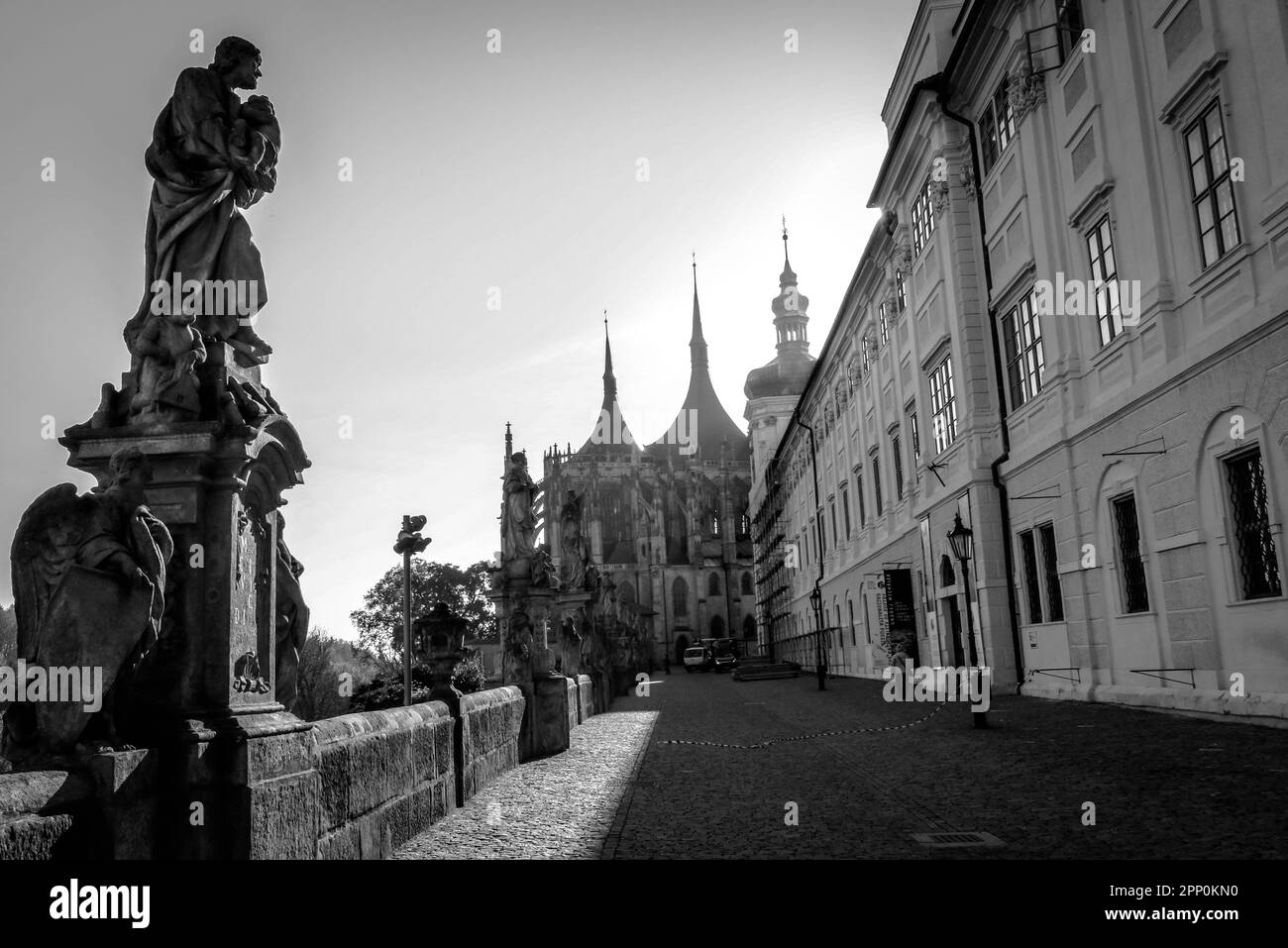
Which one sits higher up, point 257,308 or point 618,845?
point 257,308

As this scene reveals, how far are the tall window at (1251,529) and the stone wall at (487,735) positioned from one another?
8362 millimetres

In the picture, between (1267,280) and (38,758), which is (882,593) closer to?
(1267,280)

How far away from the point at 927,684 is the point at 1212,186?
45.2 feet

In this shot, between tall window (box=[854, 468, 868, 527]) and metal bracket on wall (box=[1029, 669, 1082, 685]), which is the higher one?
tall window (box=[854, 468, 868, 527])

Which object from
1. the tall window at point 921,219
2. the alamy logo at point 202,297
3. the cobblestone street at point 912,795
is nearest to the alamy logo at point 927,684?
the cobblestone street at point 912,795

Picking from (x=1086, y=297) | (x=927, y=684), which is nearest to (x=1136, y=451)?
(x=1086, y=297)

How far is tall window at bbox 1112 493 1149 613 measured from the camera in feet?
45.9

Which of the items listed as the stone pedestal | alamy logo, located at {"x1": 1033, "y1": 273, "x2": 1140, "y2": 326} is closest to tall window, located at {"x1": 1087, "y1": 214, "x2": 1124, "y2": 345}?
alamy logo, located at {"x1": 1033, "y1": 273, "x2": 1140, "y2": 326}

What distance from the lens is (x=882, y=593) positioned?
92.0 feet

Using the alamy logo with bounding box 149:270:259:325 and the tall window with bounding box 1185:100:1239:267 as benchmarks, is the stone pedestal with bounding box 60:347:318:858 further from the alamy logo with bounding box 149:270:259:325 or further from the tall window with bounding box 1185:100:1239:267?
the tall window with bounding box 1185:100:1239:267

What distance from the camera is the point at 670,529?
322 ft
